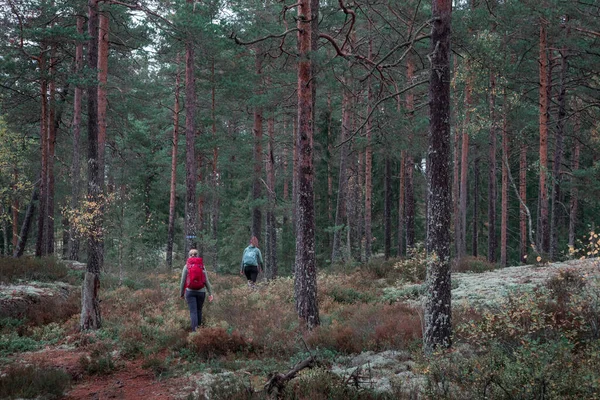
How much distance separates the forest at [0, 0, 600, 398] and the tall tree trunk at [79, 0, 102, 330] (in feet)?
0.15

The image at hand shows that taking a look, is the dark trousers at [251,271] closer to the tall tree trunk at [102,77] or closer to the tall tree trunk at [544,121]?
the tall tree trunk at [102,77]

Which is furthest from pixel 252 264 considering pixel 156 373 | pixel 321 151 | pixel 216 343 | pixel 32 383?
pixel 321 151

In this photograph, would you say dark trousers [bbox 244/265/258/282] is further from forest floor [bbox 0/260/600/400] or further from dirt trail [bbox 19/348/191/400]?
dirt trail [bbox 19/348/191/400]

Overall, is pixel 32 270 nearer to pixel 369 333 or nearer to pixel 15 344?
pixel 15 344

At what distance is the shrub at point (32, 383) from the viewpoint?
255 inches

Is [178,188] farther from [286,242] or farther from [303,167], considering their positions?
[303,167]

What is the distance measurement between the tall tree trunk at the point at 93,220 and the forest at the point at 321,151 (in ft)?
0.15

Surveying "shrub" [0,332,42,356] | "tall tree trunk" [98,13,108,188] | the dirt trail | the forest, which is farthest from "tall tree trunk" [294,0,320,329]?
"tall tree trunk" [98,13,108,188]

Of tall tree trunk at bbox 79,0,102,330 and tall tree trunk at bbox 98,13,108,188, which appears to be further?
tall tree trunk at bbox 98,13,108,188

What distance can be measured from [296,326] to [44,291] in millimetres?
8728

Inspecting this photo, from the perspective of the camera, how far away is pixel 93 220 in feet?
39.8

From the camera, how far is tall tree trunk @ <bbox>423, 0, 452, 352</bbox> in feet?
23.8

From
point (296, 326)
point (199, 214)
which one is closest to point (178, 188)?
point (199, 214)

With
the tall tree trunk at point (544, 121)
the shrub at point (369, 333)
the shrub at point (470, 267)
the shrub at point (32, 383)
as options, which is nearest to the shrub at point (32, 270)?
the shrub at point (32, 383)
